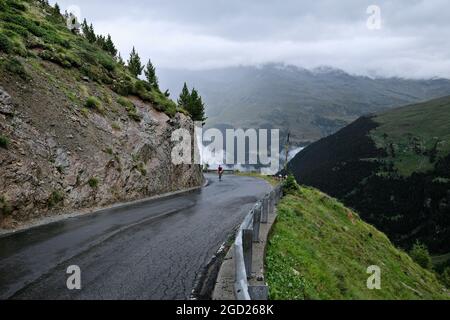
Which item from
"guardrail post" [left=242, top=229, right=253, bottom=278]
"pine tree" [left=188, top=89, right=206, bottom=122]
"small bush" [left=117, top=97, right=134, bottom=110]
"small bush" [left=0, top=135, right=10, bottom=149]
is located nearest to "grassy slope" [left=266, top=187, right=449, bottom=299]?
"guardrail post" [left=242, top=229, right=253, bottom=278]

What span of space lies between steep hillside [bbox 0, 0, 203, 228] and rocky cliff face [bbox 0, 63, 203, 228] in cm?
6

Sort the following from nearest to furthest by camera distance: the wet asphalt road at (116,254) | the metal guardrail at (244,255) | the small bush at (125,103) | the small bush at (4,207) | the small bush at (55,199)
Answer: the metal guardrail at (244,255) → the wet asphalt road at (116,254) → the small bush at (4,207) → the small bush at (55,199) → the small bush at (125,103)

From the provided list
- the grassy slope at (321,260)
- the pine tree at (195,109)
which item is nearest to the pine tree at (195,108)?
the pine tree at (195,109)

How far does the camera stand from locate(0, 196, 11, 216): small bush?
15.6 m

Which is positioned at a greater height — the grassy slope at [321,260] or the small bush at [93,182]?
the small bush at [93,182]

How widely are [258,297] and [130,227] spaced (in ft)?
32.5

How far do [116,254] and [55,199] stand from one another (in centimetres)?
852

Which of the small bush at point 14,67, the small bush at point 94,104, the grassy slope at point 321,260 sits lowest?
the grassy slope at point 321,260

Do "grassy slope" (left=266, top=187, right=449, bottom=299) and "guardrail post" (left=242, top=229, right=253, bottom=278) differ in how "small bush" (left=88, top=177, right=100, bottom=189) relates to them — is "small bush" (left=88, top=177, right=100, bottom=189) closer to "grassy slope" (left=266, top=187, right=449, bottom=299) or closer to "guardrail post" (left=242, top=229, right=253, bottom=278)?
"grassy slope" (left=266, top=187, right=449, bottom=299)

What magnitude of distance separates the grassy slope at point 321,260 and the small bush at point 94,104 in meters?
13.7

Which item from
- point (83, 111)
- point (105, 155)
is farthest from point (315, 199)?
point (83, 111)

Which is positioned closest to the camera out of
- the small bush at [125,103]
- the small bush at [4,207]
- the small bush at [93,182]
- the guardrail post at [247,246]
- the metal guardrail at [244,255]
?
the metal guardrail at [244,255]

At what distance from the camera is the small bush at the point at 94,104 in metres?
27.0

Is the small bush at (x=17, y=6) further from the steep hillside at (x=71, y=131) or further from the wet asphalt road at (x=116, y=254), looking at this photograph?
the wet asphalt road at (x=116, y=254)
